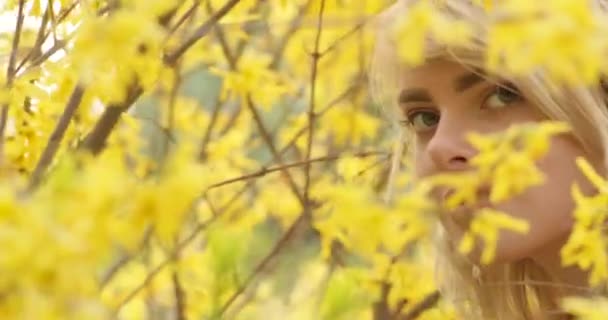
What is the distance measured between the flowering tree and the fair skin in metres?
0.08

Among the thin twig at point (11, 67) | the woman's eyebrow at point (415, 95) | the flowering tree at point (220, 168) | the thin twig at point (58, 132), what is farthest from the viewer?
the woman's eyebrow at point (415, 95)

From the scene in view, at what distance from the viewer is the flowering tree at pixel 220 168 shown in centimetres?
59

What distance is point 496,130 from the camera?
1.27 m

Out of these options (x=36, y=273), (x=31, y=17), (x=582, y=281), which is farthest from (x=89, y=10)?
(x=36, y=273)

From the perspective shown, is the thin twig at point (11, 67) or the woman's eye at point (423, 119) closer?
the thin twig at point (11, 67)

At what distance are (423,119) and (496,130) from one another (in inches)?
5.3

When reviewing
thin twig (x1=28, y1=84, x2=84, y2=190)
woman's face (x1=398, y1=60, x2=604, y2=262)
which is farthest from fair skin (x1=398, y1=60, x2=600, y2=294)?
thin twig (x1=28, y1=84, x2=84, y2=190)

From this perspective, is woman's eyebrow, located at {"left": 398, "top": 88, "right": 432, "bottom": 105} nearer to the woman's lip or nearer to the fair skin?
the fair skin

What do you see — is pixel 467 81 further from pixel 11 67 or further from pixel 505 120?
pixel 11 67

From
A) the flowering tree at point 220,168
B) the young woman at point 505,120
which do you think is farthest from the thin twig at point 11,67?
the young woman at point 505,120

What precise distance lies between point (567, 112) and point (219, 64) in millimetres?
752

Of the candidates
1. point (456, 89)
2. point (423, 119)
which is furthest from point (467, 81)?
point (423, 119)

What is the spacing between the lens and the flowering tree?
1.94 ft

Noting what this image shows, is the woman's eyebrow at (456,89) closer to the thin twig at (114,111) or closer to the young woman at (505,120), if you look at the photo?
the young woman at (505,120)
